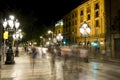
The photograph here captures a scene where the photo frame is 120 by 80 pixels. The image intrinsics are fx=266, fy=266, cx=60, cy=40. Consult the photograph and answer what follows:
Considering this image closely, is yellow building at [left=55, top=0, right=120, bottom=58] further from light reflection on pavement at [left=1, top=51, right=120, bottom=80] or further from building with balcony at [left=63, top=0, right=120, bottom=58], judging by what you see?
light reflection on pavement at [left=1, top=51, right=120, bottom=80]

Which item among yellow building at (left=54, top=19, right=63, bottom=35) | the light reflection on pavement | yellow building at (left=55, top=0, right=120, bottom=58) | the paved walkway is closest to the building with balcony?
yellow building at (left=55, top=0, right=120, bottom=58)

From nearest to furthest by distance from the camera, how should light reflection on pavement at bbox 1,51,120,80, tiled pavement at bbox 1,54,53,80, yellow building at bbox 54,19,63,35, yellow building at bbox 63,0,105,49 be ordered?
light reflection on pavement at bbox 1,51,120,80
tiled pavement at bbox 1,54,53,80
yellow building at bbox 63,0,105,49
yellow building at bbox 54,19,63,35

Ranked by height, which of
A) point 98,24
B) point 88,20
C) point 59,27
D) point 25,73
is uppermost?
point 59,27

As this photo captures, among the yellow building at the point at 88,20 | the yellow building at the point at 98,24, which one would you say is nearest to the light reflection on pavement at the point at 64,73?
the yellow building at the point at 98,24

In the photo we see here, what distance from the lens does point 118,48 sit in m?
44.2

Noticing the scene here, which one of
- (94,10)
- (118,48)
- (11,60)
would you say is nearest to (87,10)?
(94,10)

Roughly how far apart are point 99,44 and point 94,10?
947cm

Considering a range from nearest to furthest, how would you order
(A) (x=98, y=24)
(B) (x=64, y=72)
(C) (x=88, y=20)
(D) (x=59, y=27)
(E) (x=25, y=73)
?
(E) (x=25, y=73), (B) (x=64, y=72), (A) (x=98, y=24), (C) (x=88, y=20), (D) (x=59, y=27)

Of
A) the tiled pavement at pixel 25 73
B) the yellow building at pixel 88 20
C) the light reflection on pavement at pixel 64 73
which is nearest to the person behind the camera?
the light reflection on pavement at pixel 64 73

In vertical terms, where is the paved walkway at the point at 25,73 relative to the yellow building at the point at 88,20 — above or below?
below

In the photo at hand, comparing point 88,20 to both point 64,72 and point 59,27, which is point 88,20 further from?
point 64,72

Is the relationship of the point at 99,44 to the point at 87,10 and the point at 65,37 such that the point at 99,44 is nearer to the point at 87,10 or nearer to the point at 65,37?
the point at 87,10

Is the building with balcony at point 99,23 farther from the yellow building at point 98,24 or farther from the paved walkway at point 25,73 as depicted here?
the paved walkway at point 25,73

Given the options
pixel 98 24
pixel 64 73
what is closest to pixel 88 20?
pixel 98 24
